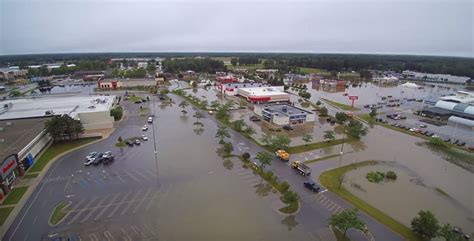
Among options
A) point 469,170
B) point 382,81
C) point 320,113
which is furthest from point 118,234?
point 382,81

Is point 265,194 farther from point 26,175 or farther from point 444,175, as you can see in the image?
point 26,175

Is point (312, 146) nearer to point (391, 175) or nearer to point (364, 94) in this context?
point (391, 175)

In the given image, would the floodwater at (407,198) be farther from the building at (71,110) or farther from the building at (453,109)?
the building at (71,110)

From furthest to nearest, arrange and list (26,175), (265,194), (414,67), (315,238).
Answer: (414,67) → (26,175) → (265,194) → (315,238)

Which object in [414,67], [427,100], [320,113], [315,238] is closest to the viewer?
[315,238]

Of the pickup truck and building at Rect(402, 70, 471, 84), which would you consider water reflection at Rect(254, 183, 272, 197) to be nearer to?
the pickup truck

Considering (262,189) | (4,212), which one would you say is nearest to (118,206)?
(4,212)
